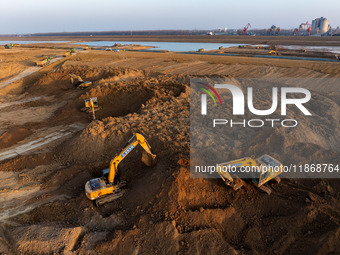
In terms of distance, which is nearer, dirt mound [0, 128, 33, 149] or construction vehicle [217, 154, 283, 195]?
construction vehicle [217, 154, 283, 195]

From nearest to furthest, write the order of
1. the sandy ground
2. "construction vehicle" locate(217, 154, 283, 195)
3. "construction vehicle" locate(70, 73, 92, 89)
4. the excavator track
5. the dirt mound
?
the sandy ground, "construction vehicle" locate(217, 154, 283, 195), the excavator track, the dirt mound, "construction vehicle" locate(70, 73, 92, 89)

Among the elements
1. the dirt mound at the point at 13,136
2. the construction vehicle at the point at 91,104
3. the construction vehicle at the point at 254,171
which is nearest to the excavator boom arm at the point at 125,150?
the construction vehicle at the point at 254,171

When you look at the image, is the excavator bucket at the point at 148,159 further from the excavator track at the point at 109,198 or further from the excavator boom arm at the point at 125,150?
the excavator track at the point at 109,198

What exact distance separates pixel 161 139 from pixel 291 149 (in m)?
5.48

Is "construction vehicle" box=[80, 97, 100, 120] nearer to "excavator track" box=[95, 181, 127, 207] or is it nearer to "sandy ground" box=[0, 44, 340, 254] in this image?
"sandy ground" box=[0, 44, 340, 254]

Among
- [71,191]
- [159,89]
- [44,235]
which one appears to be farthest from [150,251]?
[159,89]

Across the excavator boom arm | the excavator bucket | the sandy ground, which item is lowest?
the sandy ground

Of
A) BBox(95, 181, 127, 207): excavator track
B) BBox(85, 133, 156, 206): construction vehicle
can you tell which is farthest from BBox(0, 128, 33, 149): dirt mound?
BBox(95, 181, 127, 207): excavator track

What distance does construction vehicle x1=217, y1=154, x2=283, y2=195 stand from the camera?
23.9 ft

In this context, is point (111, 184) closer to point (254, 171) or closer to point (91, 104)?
point (254, 171)

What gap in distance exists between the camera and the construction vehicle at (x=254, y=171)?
7.28 metres

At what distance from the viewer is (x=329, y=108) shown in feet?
46.9

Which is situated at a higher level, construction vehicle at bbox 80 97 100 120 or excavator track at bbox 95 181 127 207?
construction vehicle at bbox 80 97 100 120

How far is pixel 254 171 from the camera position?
7.61 meters
